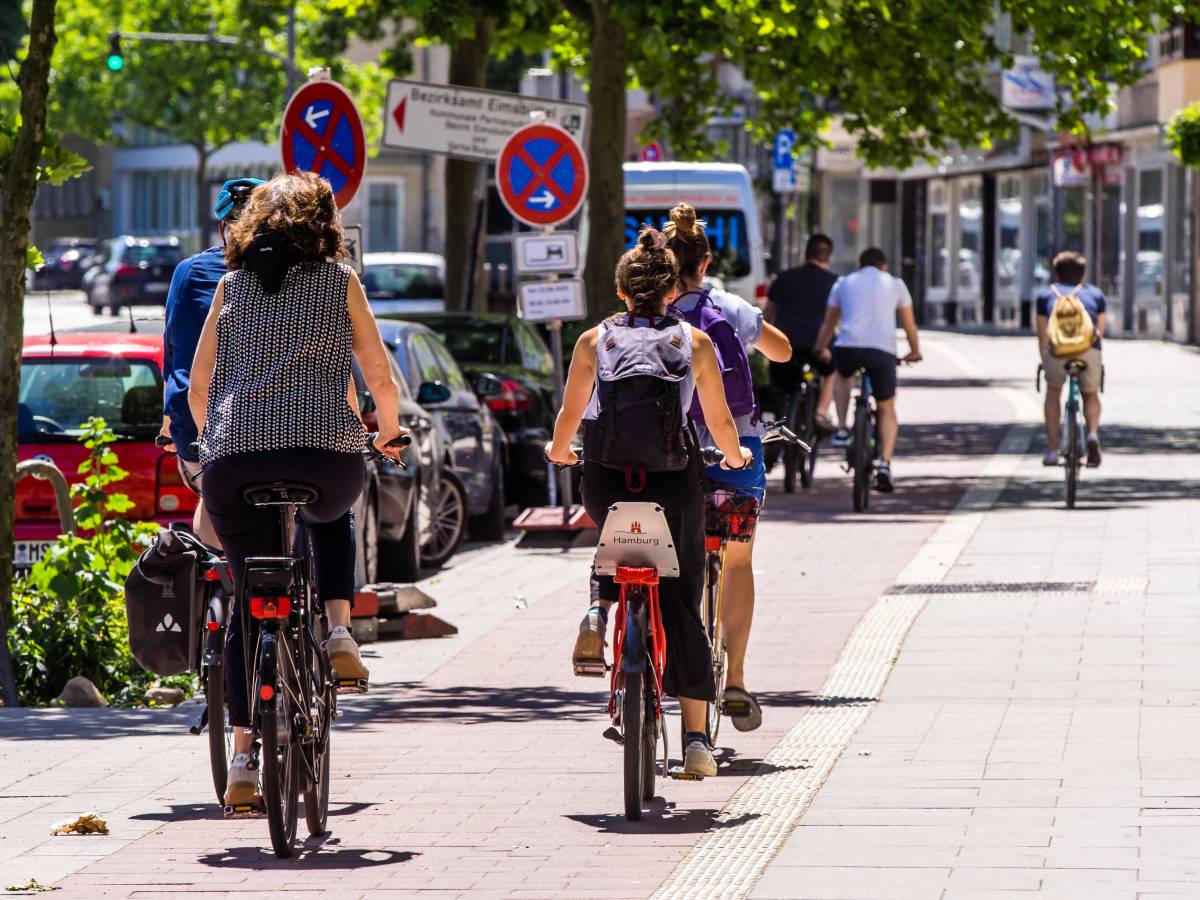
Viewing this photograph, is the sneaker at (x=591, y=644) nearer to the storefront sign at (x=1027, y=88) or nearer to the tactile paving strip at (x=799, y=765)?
the tactile paving strip at (x=799, y=765)

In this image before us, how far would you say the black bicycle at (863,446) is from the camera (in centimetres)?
1778

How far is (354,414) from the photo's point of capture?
22.9ft

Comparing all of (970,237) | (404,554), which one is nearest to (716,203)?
(404,554)

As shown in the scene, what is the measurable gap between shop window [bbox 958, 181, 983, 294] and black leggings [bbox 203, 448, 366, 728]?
178 feet

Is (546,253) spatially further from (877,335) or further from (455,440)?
(877,335)

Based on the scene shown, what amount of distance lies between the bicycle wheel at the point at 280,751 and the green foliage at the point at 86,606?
11.8 ft

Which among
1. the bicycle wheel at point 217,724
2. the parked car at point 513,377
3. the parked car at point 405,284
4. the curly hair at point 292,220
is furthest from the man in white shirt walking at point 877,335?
the parked car at point 405,284

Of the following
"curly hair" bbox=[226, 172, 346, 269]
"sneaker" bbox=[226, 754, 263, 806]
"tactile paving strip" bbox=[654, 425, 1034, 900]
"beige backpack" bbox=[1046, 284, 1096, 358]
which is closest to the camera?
"tactile paving strip" bbox=[654, 425, 1034, 900]

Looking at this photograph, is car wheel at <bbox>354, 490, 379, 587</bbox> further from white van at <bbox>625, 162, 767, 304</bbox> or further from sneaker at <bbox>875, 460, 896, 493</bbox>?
white van at <bbox>625, 162, 767, 304</bbox>

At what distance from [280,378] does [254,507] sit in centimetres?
36

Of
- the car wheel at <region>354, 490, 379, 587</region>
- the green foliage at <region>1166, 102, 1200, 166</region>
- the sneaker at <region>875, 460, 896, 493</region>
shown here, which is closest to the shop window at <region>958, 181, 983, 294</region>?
the green foliage at <region>1166, 102, 1200, 166</region>

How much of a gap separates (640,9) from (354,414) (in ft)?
43.9

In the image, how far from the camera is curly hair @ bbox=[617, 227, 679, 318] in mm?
7637

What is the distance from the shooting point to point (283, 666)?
6.83m
